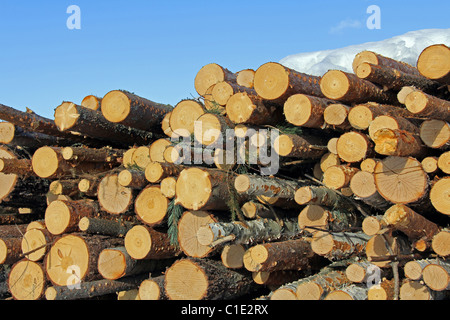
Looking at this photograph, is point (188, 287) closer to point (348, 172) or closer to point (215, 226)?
point (215, 226)

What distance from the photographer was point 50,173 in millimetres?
5199

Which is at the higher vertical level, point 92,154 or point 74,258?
point 92,154

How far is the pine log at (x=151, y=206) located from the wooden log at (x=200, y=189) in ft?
1.02

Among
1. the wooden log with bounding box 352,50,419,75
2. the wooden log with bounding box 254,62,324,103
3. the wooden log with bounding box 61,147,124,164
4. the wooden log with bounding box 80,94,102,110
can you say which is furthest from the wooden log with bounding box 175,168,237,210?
the wooden log with bounding box 352,50,419,75

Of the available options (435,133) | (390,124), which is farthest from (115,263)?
(435,133)

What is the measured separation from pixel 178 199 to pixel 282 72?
1550 millimetres

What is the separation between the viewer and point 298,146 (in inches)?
171

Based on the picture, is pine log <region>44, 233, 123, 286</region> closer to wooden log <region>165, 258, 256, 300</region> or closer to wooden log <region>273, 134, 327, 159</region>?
wooden log <region>165, 258, 256, 300</region>

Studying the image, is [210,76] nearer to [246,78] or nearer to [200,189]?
[246,78]

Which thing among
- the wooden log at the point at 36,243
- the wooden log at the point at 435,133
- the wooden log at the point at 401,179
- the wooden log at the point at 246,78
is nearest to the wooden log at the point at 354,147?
the wooden log at the point at 401,179

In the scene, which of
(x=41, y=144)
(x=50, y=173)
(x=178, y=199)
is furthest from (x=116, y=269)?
(x=41, y=144)

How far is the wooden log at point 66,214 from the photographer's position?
4.88m

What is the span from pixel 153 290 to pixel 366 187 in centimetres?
223

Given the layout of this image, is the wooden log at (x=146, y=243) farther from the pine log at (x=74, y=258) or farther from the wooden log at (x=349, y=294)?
the wooden log at (x=349, y=294)
